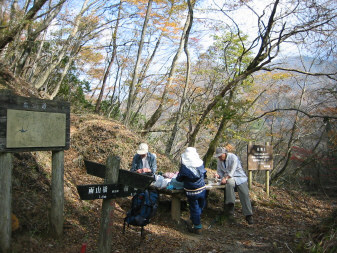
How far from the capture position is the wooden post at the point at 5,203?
365cm

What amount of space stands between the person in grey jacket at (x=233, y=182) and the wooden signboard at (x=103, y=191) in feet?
11.4

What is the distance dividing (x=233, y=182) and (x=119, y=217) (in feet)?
9.18

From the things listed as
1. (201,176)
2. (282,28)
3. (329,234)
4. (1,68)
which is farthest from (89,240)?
(282,28)

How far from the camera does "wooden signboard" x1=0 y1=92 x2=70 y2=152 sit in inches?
147

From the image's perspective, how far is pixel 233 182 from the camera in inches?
267

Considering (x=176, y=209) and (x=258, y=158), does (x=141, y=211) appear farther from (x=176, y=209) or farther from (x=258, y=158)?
(x=258, y=158)

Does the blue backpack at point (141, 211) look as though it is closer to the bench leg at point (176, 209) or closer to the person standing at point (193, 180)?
the person standing at point (193, 180)

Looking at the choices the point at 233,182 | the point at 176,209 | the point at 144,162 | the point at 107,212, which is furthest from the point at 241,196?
the point at 107,212

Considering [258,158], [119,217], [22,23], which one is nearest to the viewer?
[119,217]

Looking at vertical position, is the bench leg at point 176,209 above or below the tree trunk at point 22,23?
below

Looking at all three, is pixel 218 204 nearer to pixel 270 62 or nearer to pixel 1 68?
pixel 270 62

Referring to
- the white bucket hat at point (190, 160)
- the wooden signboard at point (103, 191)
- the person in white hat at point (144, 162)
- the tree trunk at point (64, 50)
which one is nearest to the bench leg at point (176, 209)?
the person in white hat at point (144, 162)

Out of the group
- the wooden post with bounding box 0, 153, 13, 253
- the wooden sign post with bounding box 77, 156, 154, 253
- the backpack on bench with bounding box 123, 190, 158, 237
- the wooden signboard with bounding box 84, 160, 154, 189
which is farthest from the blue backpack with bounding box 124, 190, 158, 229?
the wooden post with bounding box 0, 153, 13, 253

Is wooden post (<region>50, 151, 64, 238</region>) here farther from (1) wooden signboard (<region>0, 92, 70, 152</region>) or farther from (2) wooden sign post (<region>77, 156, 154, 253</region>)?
(2) wooden sign post (<region>77, 156, 154, 253</region>)
